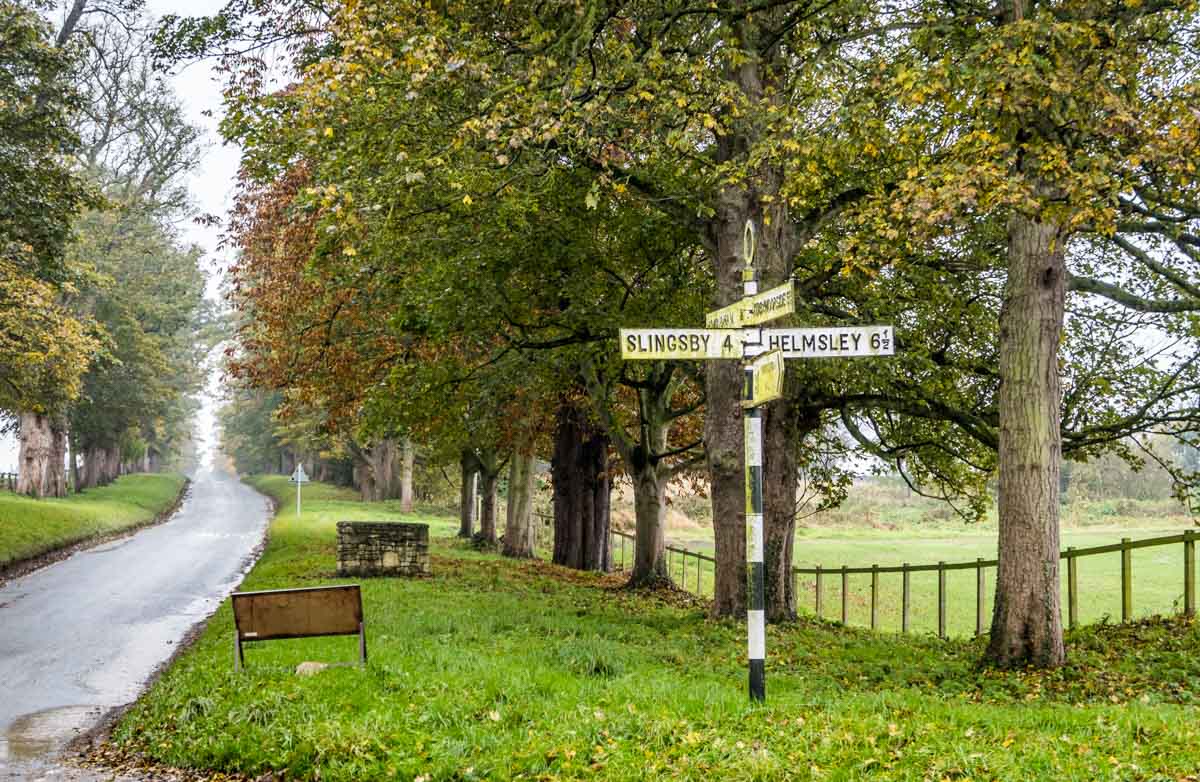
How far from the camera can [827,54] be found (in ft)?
41.7

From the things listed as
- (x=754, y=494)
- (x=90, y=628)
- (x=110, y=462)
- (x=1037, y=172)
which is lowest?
(x=90, y=628)

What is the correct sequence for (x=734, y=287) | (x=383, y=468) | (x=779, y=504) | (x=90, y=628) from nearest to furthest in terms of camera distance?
(x=734, y=287)
(x=779, y=504)
(x=90, y=628)
(x=383, y=468)

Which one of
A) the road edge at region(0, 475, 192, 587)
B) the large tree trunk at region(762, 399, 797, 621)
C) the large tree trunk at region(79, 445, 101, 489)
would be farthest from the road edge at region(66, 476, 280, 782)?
the large tree trunk at region(79, 445, 101, 489)

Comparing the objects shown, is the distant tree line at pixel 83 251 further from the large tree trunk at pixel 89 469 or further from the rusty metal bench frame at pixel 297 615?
the rusty metal bench frame at pixel 297 615

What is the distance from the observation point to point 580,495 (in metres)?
26.2

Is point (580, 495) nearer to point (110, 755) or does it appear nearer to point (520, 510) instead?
point (520, 510)

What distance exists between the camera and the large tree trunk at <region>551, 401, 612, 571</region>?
25906 millimetres

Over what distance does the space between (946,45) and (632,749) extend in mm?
9057

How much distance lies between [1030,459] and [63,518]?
29264 mm

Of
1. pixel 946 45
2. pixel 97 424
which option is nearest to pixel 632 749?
pixel 946 45

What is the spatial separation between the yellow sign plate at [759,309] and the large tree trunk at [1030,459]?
156 inches

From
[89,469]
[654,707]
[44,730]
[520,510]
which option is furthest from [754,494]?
[89,469]

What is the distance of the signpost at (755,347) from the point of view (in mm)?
7270

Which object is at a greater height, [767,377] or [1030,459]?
[767,377]
